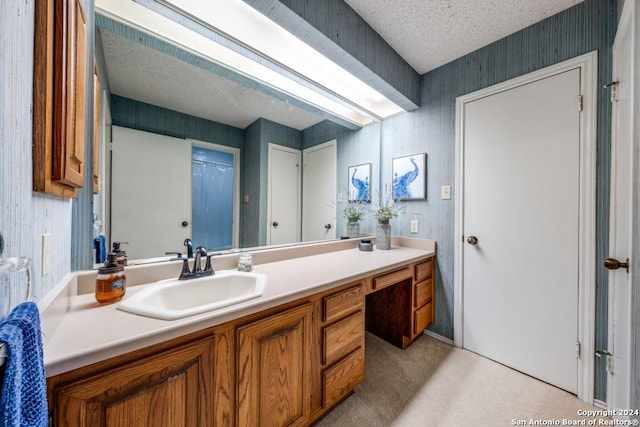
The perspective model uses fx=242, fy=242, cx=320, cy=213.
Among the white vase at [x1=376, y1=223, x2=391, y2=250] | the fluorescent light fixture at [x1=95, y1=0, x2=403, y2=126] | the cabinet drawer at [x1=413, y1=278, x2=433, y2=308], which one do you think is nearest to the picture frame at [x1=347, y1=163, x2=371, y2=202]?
the white vase at [x1=376, y1=223, x2=391, y2=250]

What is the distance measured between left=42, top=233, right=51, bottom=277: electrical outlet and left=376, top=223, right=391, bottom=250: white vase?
2000mm

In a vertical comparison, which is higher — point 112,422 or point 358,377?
point 112,422

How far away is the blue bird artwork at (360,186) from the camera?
2.35 m

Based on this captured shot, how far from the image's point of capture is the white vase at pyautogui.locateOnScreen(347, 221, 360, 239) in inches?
91.3

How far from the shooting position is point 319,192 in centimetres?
210

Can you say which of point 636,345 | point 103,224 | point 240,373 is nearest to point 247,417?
point 240,373

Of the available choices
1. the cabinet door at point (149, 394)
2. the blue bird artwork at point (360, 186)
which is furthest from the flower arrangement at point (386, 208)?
the cabinet door at point (149, 394)

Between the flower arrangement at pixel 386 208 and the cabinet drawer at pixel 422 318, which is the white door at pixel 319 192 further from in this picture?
the cabinet drawer at pixel 422 318

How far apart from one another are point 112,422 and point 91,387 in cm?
12

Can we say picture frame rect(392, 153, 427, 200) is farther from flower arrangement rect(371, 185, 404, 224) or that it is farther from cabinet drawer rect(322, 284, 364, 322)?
cabinet drawer rect(322, 284, 364, 322)

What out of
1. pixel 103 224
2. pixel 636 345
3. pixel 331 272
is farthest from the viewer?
pixel 331 272

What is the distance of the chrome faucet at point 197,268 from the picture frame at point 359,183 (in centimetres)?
143

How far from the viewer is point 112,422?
651 millimetres

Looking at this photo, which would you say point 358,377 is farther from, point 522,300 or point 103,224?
point 103,224
